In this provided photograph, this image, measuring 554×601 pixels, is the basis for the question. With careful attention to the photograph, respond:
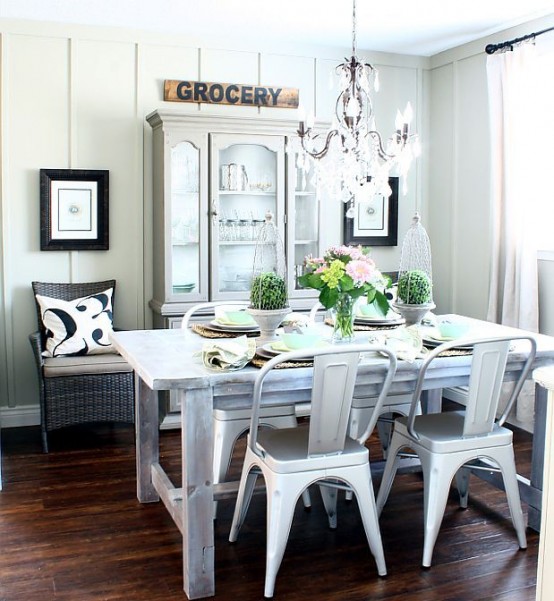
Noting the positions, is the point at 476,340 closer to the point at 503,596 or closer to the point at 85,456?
the point at 503,596

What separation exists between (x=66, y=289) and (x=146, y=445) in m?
1.60

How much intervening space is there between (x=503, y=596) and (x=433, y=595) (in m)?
0.24

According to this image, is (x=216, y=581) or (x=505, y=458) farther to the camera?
(x=505, y=458)

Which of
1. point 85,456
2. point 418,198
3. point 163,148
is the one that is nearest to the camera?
point 85,456

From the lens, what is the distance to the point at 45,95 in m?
4.65

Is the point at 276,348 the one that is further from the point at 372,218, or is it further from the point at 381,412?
the point at 372,218

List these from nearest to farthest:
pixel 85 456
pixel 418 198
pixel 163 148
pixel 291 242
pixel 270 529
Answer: pixel 270 529
pixel 85 456
pixel 163 148
pixel 291 242
pixel 418 198

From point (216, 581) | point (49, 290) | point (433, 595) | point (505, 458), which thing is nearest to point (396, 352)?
point (505, 458)

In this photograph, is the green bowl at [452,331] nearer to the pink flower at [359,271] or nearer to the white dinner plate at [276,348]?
the pink flower at [359,271]

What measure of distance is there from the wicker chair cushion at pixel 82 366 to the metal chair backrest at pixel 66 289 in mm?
300

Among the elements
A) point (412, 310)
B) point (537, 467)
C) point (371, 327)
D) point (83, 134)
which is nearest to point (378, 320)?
point (371, 327)

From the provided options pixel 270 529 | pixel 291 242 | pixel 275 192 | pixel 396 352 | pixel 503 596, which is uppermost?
pixel 275 192

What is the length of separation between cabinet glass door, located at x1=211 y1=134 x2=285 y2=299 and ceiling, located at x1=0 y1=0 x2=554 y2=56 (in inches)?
27.1

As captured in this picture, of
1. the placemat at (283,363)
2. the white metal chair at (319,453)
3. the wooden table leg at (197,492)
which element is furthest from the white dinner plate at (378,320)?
the wooden table leg at (197,492)
